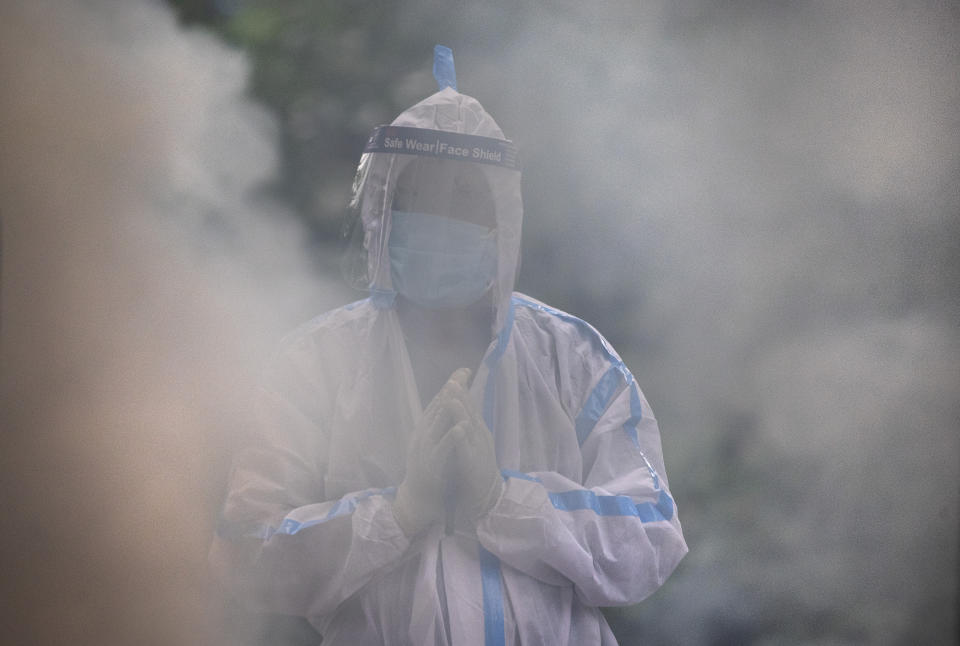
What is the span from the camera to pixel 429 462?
4.12ft

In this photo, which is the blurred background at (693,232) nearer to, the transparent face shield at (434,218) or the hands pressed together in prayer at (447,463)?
the transparent face shield at (434,218)

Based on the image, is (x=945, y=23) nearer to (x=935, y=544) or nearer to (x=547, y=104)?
(x=547, y=104)

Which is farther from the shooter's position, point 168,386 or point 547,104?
point 547,104

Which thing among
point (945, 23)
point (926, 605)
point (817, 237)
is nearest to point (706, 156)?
point (817, 237)

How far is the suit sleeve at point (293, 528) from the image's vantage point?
1264mm

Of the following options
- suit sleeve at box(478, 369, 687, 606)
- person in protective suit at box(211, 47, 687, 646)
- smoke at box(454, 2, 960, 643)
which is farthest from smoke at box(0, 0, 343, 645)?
smoke at box(454, 2, 960, 643)

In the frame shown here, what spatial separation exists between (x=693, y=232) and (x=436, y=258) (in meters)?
0.82

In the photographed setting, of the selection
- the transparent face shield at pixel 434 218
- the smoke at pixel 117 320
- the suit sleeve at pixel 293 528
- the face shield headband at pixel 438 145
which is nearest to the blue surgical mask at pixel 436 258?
the transparent face shield at pixel 434 218

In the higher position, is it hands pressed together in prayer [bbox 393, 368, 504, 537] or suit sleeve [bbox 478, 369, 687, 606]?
hands pressed together in prayer [bbox 393, 368, 504, 537]

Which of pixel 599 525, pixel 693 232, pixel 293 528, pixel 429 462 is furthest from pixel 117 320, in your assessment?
pixel 693 232

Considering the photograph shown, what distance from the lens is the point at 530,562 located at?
1.29m

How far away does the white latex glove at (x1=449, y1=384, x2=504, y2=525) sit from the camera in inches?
49.7

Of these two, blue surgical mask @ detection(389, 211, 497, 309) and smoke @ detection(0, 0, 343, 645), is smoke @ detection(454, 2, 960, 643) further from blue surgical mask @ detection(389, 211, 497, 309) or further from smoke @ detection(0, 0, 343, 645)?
smoke @ detection(0, 0, 343, 645)

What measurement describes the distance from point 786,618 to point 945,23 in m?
1.46
